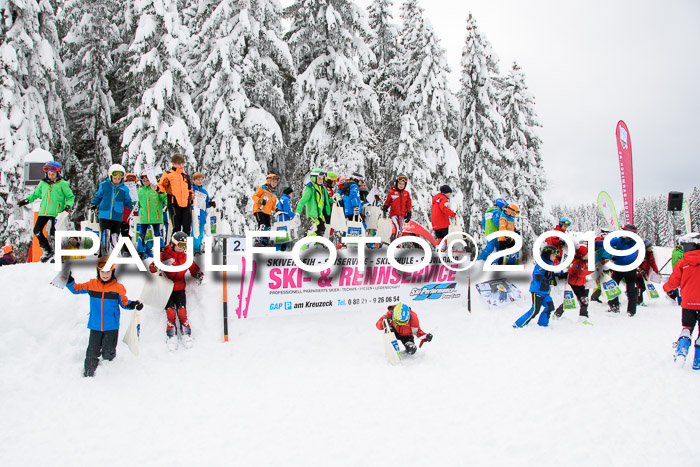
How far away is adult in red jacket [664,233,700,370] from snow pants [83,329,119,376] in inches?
287

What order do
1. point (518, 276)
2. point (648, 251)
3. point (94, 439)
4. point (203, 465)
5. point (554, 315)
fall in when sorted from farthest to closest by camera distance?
point (648, 251) → point (518, 276) → point (554, 315) → point (94, 439) → point (203, 465)

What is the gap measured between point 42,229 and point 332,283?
209 inches

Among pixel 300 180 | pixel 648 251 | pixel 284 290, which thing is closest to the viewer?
pixel 284 290

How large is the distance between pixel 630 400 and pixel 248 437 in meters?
4.15

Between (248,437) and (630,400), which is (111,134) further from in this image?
(630,400)

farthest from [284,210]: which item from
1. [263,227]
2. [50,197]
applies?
[50,197]

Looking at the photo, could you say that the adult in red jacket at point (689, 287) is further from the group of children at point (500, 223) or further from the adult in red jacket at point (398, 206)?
the adult in red jacket at point (398, 206)

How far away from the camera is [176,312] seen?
6.30m

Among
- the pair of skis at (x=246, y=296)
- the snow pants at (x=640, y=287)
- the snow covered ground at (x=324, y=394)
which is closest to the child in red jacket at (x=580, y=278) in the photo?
the snow covered ground at (x=324, y=394)

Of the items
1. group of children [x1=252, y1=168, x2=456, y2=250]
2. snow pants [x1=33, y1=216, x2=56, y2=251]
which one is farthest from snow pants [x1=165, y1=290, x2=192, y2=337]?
snow pants [x1=33, y1=216, x2=56, y2=251]

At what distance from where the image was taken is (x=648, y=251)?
32.3 ft

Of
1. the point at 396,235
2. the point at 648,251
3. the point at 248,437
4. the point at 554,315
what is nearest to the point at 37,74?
the point at 396,235

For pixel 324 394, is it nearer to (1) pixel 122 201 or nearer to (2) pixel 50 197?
(1) pixel 122 201

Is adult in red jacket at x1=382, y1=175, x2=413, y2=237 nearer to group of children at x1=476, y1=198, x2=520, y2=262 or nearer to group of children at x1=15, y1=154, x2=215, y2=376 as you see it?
group of children at x1=476, y1=198, x2=520, y2=262
